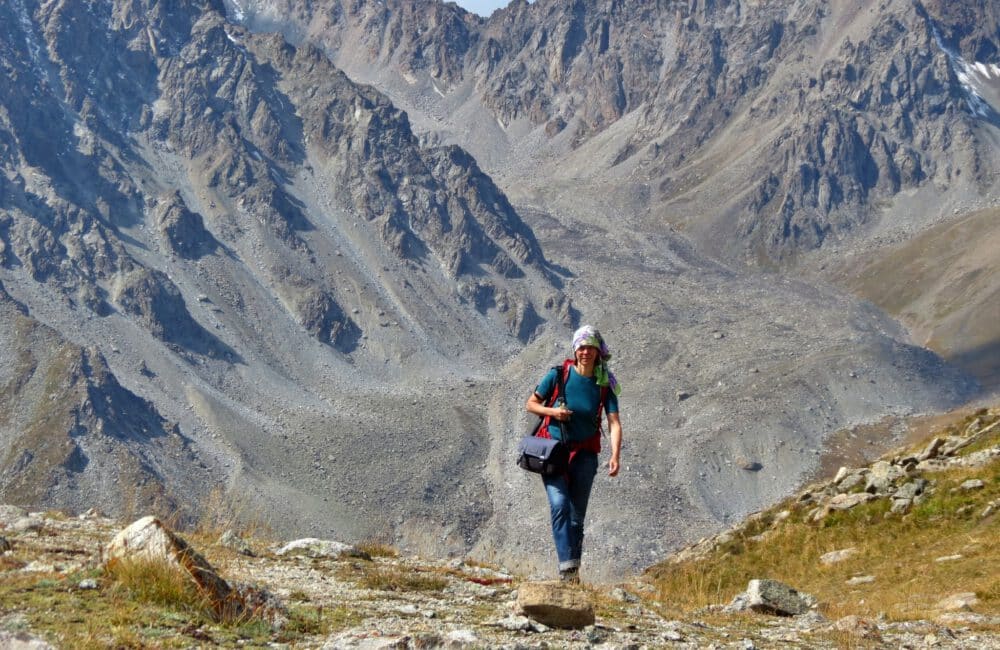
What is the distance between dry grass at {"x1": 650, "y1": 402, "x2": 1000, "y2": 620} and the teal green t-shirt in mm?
3051

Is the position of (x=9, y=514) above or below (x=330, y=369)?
below

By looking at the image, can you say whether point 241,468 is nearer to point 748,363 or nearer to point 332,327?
point 332,327

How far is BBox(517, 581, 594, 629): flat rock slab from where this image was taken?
9.27 metres

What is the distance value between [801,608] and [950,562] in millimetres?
3789

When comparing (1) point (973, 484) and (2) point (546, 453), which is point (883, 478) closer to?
(1) point (973, 484)

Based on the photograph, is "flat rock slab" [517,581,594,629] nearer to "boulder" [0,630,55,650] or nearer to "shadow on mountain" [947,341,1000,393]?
"boulder" [0,630,55,650]

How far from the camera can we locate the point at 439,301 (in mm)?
184625

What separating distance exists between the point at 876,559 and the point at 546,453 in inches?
363

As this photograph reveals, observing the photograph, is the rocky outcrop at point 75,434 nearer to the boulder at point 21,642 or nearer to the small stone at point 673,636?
the small stone at point 673,636

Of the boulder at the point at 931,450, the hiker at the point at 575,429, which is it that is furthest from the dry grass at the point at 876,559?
the hiker at the point at 575,429

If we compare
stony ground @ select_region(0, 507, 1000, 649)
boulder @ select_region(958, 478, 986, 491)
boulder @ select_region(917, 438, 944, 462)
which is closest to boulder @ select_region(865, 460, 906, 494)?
boulder @ select_region(917, 438, 944, 462)

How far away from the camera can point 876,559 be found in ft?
57.6

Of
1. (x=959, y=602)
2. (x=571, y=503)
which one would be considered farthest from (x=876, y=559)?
(x=571, y=503)

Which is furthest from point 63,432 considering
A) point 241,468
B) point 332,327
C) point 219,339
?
point 332,327
